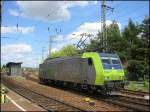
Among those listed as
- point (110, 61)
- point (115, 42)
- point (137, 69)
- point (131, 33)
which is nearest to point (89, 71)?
point (110, 61)

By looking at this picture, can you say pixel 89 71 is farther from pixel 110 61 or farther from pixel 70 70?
pixel 70 70

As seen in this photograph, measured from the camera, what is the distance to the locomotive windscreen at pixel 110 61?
83.4 feet

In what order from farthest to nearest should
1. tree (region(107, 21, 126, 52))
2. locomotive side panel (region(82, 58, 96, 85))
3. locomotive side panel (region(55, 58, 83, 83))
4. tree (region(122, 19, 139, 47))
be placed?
tree (region(107, 21, 126, 52)), tree (region(122, 19, 139, 47)), locomotive side panel (region(55, 58, 83, 83)), locomotive side panel (region(82, 58, 96, 85))

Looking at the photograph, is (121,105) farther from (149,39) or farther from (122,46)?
(122,46)

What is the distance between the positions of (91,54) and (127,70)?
2672 centimetres

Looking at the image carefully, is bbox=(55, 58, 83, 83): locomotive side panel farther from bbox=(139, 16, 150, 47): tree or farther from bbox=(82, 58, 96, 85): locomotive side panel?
bbox=(139, 16, 150, 47): tree

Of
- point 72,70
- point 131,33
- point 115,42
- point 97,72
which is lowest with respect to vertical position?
point 97,72

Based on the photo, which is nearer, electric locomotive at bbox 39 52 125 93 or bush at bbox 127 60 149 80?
electric locomotive at bbox 39 52 125 93

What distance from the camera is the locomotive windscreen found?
25.4 meters

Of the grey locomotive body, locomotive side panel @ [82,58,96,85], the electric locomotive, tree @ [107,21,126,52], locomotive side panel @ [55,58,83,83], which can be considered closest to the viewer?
the electric locomotive

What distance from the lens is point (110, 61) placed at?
1021 inches

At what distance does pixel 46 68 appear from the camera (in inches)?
1709

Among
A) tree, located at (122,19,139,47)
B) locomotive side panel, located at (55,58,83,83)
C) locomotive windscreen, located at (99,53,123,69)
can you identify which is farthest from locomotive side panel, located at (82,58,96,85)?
tree, located at (122,19,139,47)

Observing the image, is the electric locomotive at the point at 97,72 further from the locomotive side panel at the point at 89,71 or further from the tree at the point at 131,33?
the tree at the point at 131,33
